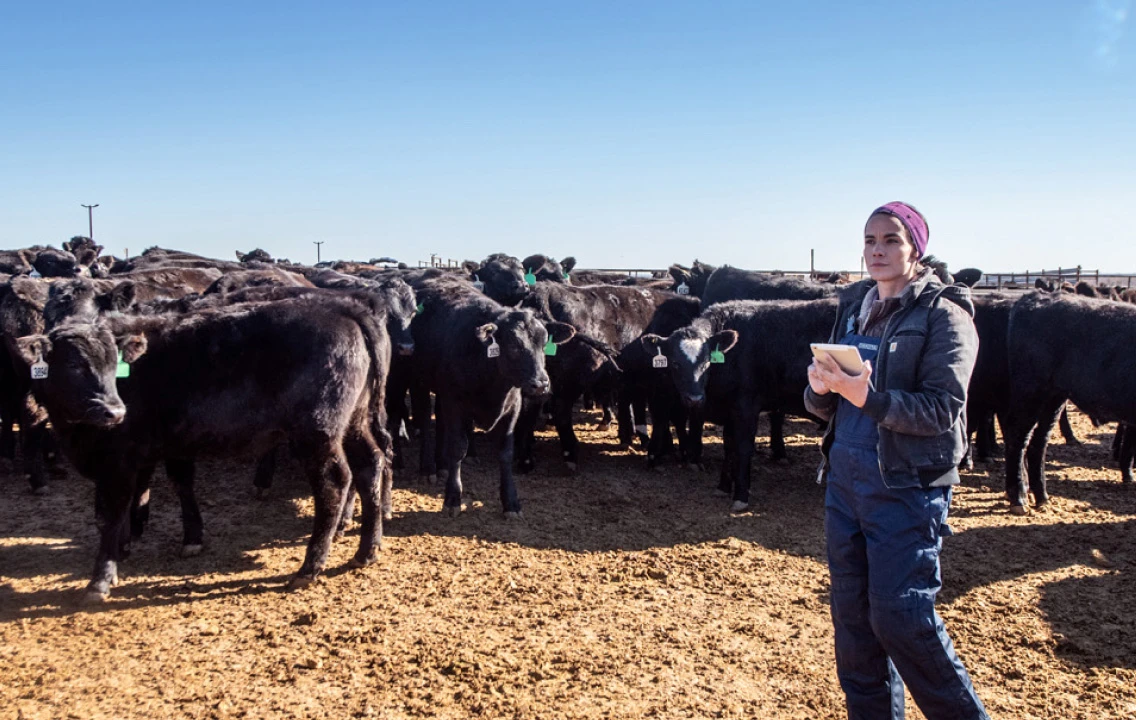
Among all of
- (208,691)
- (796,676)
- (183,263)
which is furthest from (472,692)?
(183,263)

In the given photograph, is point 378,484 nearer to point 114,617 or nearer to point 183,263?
point 114,617

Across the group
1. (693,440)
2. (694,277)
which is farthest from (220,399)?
(694,277)

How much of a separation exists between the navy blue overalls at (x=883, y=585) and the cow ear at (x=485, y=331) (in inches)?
167

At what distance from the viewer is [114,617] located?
4668mm

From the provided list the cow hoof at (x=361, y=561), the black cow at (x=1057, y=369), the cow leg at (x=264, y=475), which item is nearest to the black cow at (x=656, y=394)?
the black cow at (x=1057, y=369)

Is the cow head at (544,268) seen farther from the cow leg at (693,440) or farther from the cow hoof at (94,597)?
the cow hoof at (94,597)

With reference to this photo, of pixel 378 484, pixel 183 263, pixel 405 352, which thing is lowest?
pixel 378 484

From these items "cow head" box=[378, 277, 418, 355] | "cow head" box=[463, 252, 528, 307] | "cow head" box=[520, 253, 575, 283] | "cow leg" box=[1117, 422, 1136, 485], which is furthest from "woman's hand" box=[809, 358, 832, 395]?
"cow head" box=[520, 253, 575, 283]

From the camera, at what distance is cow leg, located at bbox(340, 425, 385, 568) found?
556cm

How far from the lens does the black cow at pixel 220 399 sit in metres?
4.97

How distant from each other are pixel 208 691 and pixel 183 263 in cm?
1401

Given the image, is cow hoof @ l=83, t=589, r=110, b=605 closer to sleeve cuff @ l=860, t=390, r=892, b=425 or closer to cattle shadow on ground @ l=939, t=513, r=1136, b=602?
sleeve cuff @ l=860, t=390, r=892, b=425

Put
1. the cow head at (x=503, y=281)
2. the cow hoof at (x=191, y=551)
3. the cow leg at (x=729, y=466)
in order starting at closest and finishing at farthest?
the cow hoof at (x=191, y=551) → the cow leg at (x=729, y=466) → the cow head at (x=503, y=281)

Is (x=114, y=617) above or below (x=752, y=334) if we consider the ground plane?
below
